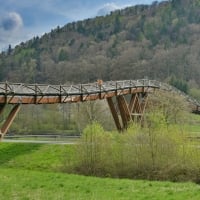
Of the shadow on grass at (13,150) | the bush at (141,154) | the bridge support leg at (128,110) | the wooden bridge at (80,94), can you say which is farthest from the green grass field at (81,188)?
the bridge support leg at (128,110)

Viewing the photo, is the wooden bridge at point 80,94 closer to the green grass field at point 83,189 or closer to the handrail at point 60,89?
the handrail at point 60,89

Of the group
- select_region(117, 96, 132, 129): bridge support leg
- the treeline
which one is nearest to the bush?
the treeline

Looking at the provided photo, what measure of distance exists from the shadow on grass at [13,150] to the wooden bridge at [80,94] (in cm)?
674

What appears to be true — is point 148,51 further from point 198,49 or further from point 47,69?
point 47,69

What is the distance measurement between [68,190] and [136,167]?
9.96m

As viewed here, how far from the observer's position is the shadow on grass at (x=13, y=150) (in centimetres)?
3874

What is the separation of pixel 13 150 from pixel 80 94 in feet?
28.8

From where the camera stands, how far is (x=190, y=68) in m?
151

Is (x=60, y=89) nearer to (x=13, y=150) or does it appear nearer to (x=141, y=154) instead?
(x=13, y=150)

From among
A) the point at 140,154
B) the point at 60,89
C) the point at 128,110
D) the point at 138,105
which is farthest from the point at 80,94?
the point at 138,105

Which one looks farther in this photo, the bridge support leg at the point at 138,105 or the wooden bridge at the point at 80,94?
the bridge support leg at the point at 138,105

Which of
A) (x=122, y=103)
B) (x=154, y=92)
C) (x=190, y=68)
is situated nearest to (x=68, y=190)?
(x=122, y=103)

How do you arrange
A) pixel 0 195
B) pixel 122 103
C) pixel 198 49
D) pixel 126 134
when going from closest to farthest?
pixel 0 195, pixel 126 134, pixel 122 103, pixel 198 49

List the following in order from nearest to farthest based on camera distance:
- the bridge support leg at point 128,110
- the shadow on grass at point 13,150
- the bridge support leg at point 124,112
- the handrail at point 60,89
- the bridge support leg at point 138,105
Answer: the handrail at point 60,89 < the shadow on grass at point 13,150 < the bridge support leg at point 128,110 < the bridge support leg at point 124,112 < the bridge support leg at point 138,105
